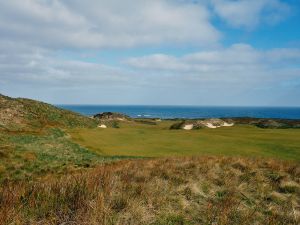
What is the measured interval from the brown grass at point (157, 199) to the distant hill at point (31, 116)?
34591mm

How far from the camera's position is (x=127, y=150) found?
1166 inches

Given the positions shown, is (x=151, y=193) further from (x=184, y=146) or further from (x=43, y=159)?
(x=184, y=146)

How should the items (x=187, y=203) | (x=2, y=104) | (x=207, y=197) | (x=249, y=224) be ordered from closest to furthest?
(x=249, y=224)
(x=187, y=203)
(x=207, y=197)
(x=2, y=104)

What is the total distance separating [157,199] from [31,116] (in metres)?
46.9

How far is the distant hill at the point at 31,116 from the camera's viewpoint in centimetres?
4631

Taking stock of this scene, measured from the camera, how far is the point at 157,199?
356 inches

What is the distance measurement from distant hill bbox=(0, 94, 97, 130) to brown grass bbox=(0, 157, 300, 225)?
113ft

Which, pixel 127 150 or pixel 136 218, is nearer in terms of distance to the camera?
pixel 136 218

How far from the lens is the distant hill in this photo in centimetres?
4631

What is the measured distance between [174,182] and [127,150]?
18.2 meters

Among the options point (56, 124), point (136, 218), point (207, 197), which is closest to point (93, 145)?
point (56, 124)

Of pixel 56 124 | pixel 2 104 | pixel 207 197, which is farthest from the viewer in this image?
pixel 2 104

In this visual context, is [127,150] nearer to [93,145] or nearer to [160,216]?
[93,145]

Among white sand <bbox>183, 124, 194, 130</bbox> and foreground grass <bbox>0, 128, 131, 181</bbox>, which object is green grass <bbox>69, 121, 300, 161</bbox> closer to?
foreground grass <bbox>0, 128, 131, 181</bbox>
